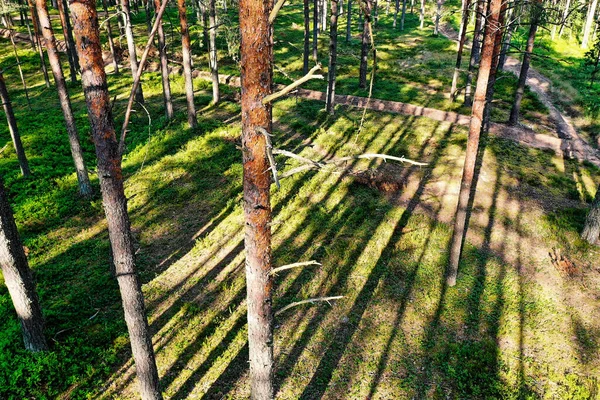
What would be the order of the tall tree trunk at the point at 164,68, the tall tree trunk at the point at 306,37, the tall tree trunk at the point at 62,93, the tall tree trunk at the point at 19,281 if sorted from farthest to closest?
the tall tree trunk at the point at 306,37 → the tall tree trunk at the point at 164,68 → the tall tree trunk at the point at 62,93 → the tall tree trunk at the point at 19,281

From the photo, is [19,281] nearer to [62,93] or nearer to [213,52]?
[62,93]

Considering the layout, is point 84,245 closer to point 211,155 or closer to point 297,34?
point 211,155

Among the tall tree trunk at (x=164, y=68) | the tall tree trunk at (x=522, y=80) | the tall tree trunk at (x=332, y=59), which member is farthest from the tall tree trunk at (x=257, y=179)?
the tall tree trunk at (x=522, y=80)

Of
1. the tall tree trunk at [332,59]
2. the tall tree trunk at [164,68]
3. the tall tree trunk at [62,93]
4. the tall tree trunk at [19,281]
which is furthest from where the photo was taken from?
the tall tree trunk at [332,59]

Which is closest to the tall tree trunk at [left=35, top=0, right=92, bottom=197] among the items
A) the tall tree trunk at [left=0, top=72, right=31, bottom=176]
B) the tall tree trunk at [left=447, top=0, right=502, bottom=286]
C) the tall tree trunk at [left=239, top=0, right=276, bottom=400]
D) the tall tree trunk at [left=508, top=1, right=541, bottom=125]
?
the tall tree trunk at [left=0, top=72, right=31, bottom=176]

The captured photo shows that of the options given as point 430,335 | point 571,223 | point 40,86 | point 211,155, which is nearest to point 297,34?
point 40,86

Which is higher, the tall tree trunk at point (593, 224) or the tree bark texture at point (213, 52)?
the tree bark texture at point (213, 52)

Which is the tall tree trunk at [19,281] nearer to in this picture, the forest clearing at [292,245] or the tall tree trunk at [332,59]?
the forest clearing at [292,245]
